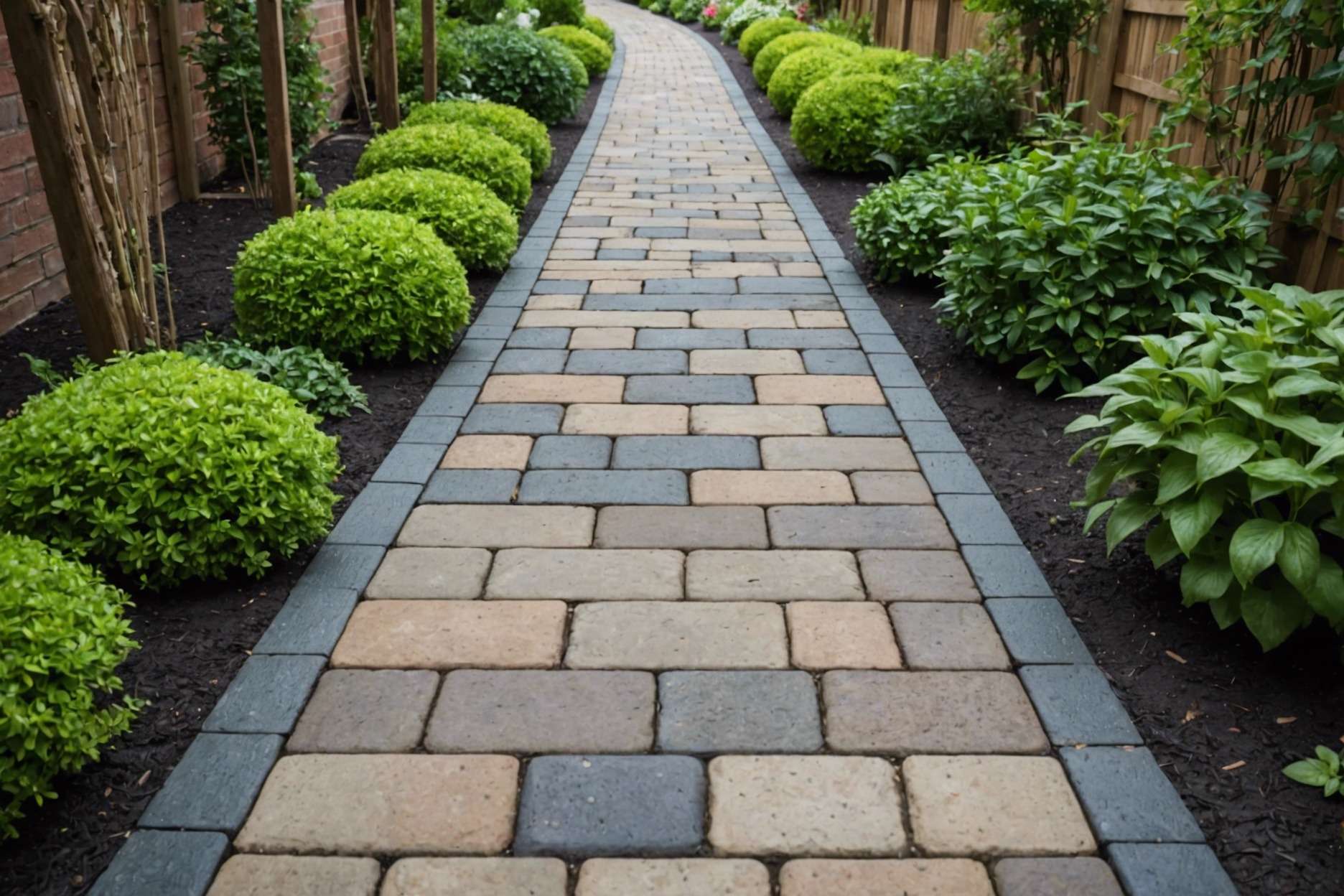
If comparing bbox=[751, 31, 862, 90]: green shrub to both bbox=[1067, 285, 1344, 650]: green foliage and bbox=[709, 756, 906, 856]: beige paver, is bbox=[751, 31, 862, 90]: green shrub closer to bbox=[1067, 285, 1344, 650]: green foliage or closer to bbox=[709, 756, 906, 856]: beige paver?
bbox=[1067, 285, 1344, 650]: green foliage

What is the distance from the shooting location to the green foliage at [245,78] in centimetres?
Result: 599

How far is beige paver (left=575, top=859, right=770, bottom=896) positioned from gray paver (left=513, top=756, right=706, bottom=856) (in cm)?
3

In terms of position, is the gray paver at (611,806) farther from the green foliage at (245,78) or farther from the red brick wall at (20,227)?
the green foliage at (245,78)

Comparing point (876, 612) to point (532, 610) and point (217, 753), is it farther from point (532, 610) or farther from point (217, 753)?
point (217, 753)

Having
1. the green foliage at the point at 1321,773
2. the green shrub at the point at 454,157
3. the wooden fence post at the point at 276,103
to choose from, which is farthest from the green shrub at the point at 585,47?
the green foliage at the point at 1321,773

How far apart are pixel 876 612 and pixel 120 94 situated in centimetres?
265

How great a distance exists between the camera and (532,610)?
8.55 ft

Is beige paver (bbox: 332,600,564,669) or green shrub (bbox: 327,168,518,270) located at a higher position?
green shrub (bbox: 327,168,518,270)

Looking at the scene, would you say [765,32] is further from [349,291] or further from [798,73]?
[349,291]

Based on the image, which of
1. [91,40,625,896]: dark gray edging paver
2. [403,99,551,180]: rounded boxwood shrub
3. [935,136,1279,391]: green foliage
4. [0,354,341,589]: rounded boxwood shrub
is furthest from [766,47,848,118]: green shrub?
[0,354,341,589]: rounded boxwood shrub

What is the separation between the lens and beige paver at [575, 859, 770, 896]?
1.80 meters

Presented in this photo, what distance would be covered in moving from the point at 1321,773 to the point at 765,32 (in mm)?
12709

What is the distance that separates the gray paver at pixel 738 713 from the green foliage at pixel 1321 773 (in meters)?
0.86

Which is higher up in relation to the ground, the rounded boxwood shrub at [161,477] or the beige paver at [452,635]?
the rounded boxwood shrub at [161,477]
